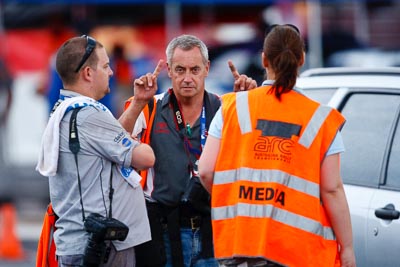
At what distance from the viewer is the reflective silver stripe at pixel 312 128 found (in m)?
5.15

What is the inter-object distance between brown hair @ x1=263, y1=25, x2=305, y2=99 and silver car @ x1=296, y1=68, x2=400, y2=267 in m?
1.57

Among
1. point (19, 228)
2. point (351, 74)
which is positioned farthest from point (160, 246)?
point (19, 228)

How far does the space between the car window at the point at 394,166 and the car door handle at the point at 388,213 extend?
17 cm

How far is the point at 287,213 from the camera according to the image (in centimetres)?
511

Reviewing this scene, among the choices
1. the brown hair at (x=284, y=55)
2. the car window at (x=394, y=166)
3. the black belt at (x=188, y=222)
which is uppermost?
the brown hair at (x=284, y=55)

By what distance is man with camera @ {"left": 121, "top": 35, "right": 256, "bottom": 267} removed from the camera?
236 inches

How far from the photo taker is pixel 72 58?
5672mm

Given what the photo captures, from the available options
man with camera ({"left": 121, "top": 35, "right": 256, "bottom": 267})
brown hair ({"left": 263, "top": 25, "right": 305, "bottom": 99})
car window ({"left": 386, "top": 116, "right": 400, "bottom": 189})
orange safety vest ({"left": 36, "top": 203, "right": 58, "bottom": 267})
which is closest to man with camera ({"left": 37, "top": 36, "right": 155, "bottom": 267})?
orange safety vest ({"left": 36, "top": 203, "right": 58, "bottom": 267})

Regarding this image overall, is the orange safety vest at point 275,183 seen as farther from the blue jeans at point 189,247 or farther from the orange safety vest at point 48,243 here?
the orange safety vest at point 48,243

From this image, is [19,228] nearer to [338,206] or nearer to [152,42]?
[152,42]

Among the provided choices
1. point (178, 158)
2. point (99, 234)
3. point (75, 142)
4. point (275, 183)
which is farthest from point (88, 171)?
point (275, 183)

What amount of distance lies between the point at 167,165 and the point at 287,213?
3.61ft

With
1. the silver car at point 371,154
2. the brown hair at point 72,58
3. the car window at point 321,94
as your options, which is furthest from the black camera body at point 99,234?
the car window at point 321,94

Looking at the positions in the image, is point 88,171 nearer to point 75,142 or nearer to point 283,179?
point 75,142
